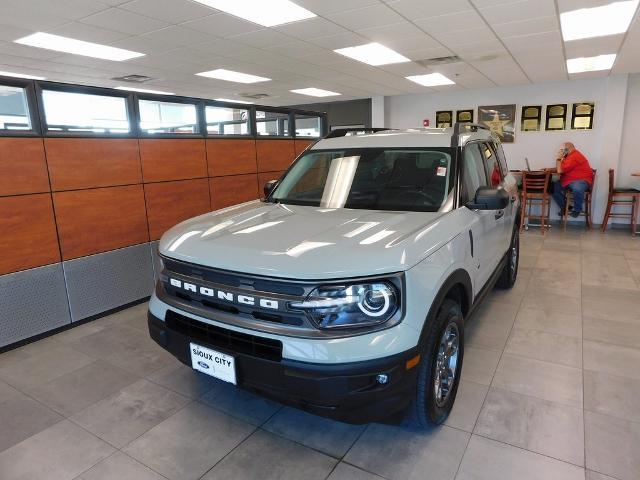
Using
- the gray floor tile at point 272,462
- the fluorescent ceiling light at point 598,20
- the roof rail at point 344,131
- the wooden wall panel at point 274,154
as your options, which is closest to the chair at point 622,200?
the fluorescent ceiling light at point 598,20

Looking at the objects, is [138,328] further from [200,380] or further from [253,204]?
[253,204]

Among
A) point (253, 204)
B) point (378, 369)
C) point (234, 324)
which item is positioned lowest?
point (378, 369)

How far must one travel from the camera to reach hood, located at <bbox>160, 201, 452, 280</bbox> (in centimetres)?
157

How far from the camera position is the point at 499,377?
248 centimetres

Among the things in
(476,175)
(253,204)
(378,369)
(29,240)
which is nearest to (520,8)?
(476,175)

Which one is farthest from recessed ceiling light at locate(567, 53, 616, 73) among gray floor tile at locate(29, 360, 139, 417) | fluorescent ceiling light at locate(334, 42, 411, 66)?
gray floor tile at locate(29, 360, 139, 417)

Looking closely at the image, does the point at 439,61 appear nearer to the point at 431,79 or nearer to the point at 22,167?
the point at 431,79

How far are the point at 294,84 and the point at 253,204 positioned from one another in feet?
21.4

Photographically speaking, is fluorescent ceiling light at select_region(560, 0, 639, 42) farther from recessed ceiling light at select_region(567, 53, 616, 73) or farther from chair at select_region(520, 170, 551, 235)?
chair at select_region(520, 170, 551, 235)

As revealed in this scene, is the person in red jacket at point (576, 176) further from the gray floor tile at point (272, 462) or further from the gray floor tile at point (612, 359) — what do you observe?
the gray floor tile at point (272, 462)

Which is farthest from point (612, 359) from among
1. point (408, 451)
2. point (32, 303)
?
point (32, 303)

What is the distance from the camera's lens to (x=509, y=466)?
1762 mm

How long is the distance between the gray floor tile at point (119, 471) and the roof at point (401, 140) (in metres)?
2.15

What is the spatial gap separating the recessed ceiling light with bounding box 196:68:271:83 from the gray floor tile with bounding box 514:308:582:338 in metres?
6.05
